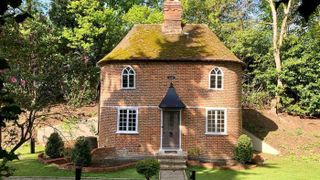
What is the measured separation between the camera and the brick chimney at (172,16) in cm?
2995

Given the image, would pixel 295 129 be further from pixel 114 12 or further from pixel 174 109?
pixel 114 12

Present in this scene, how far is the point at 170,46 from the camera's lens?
29.2 metres

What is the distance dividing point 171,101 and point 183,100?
94cm

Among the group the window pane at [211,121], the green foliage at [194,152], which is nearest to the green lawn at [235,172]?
the green foliage at [194,152]

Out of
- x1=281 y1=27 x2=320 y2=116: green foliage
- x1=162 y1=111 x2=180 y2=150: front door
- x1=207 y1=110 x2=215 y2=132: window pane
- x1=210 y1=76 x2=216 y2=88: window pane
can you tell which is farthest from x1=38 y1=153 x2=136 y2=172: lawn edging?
x1=281 y1=27 x2=320 y2=116: green foliage

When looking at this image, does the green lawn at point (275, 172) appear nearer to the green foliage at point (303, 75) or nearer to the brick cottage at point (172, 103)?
the brick cottage at point (172, 103)

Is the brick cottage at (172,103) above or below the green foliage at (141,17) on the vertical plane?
below

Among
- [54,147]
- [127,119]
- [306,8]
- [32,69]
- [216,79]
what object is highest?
[216,79]

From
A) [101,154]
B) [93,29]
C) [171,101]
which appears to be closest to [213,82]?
[171,101]

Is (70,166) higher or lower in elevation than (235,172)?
higher

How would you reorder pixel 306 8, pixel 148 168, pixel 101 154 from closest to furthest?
pixel 306 8 → pixel 148 168 → pixel 101 154

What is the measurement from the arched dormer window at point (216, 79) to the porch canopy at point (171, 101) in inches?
88.9

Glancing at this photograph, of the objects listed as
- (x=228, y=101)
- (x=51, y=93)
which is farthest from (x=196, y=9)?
(x=51, y=93)

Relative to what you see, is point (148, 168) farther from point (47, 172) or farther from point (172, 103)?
point (172, 103)
